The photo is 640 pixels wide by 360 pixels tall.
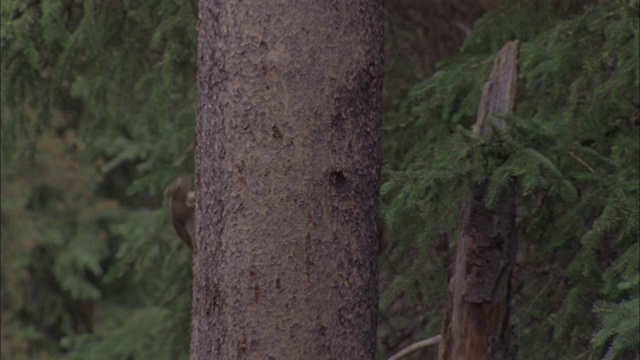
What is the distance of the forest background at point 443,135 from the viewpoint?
3793 millimetres

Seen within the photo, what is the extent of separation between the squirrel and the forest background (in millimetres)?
669

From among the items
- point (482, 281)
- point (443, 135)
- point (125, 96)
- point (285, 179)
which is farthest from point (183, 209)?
point (285, 179)

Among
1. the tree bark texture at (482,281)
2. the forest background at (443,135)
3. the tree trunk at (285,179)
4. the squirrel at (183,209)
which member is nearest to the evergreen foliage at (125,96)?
the forest background at (443,135)

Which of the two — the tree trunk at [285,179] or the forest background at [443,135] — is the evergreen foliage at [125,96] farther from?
the tree trunk at [285,179]

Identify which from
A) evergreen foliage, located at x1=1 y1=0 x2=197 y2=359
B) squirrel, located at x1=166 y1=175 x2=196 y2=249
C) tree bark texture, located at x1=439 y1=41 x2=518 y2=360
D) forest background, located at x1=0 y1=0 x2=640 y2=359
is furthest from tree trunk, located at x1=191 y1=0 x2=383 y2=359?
evergreen foliage, located at x1=1 y1=0 x2=197 y2=359

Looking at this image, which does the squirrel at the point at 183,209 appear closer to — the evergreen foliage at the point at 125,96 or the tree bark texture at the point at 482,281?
the evergreen foliage at the point at 125,96

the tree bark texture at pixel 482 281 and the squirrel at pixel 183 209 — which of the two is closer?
the tree bark texture at pixel 482 281

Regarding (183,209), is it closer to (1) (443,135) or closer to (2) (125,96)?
(1) (443,135)

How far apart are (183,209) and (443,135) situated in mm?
1135

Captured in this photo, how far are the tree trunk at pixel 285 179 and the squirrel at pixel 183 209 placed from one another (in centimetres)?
178

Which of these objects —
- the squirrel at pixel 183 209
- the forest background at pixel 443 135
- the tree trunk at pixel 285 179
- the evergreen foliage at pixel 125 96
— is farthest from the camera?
the evergreen foliage at pixel 125 96

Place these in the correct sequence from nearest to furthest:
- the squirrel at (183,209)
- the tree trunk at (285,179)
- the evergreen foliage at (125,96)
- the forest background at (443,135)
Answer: the tree trunk at (285,179) → the forest background at (443,135) → the squirrel at (183,209) → the evergreen foliage at (125,96)

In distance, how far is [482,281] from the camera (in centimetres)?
387

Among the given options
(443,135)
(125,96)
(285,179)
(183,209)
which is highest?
(125,96)
